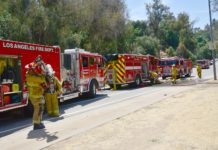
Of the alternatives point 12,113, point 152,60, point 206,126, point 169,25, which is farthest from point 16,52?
point 169,25

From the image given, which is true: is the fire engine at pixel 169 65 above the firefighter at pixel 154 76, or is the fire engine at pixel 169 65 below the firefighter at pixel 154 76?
above

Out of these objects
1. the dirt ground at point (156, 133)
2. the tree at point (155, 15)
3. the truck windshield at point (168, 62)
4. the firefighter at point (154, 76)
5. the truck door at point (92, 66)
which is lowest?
the dirt ground at point (156, 133)

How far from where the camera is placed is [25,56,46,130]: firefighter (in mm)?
10391

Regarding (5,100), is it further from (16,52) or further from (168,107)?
(168,107)

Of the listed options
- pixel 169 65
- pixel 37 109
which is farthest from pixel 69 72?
pixel 169 65

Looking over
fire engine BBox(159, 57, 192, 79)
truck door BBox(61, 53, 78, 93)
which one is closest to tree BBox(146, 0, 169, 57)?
fire engine BBox(159, 57, 192, 79)

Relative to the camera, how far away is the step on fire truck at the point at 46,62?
12.0 meters

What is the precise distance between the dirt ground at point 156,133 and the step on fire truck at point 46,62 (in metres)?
3.76

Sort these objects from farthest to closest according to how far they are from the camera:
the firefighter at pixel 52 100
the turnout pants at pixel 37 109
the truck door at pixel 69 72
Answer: the truck door at pixel 69 72 < the firefighter at pixel 52 100 < the turnout pants at pixel 37 109

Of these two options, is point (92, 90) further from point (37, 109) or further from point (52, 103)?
point (37, 109)

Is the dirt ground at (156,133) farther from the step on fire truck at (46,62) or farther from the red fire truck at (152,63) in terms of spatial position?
the red fire truck at (152,63)

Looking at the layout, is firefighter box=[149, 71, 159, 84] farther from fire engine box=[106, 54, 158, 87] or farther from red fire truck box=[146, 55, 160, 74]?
fire engine box=[106, 54, 158, 87]

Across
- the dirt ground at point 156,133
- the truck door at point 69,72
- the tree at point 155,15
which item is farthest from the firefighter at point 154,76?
the tree at point 155,15

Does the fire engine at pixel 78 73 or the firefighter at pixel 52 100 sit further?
the fire engine at pixel 78 73
